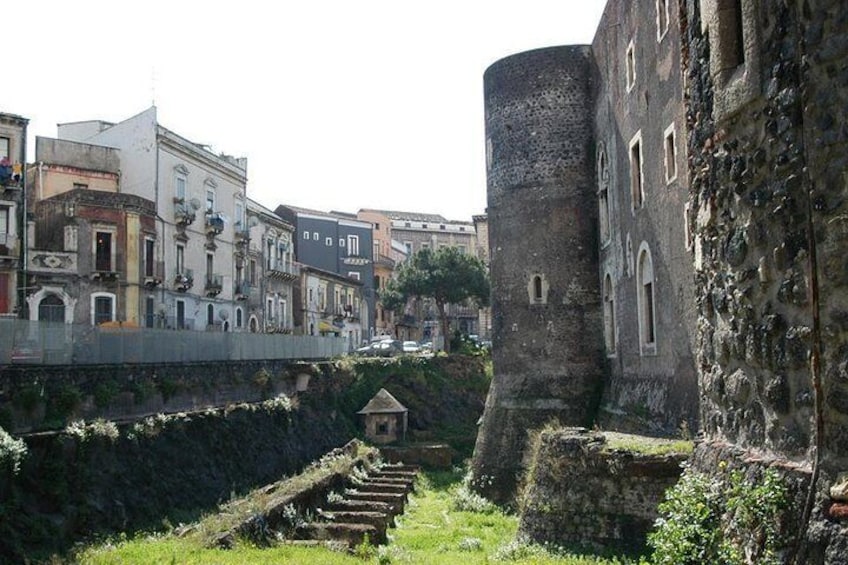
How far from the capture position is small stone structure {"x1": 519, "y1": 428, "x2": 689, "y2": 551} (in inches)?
512

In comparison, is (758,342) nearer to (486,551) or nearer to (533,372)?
(486,551)

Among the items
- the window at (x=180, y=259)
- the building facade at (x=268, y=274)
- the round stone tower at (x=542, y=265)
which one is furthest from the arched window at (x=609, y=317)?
the building facade at (x=268, y=274)

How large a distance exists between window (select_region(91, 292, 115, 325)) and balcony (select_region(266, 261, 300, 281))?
51.9ft

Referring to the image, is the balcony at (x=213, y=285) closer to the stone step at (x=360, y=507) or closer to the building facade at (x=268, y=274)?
the building facade at (x=268, y=274)

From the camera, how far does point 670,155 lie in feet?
56.2

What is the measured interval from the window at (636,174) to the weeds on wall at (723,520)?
13.6 metres

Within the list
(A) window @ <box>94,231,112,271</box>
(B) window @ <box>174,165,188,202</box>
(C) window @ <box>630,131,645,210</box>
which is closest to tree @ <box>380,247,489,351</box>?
(B) window @ <box>174,165,188,202</box>

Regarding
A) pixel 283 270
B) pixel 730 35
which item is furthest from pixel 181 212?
pixel 730 35

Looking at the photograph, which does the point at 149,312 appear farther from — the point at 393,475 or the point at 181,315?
the point at 393,475

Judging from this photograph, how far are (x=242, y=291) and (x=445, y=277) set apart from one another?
624 inches

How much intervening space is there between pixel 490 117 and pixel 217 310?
21891mm

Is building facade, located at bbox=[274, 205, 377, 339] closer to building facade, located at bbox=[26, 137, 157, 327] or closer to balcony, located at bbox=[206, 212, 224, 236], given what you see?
balcony, located at bbox=[206, 212, 224, 236]

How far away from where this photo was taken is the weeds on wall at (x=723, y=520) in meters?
5.37

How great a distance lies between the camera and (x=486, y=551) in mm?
17875
